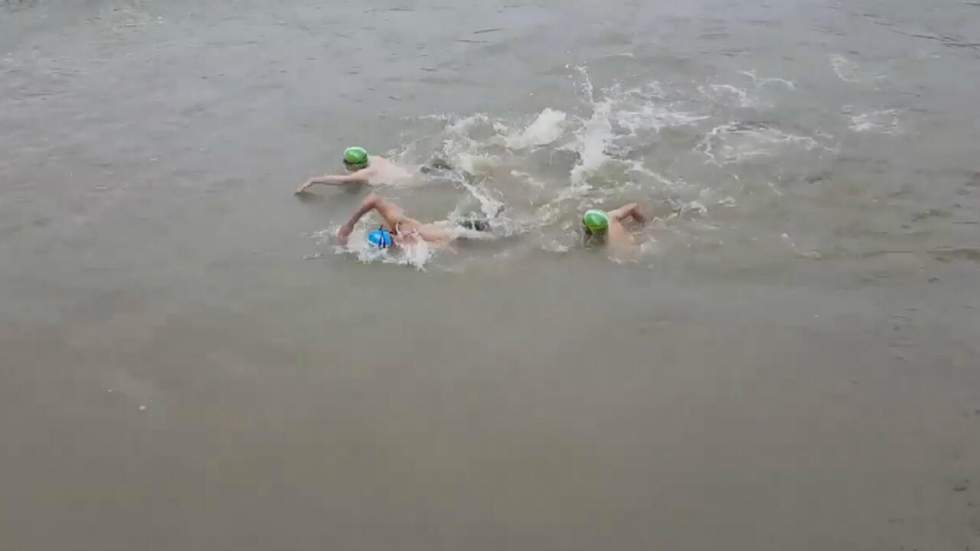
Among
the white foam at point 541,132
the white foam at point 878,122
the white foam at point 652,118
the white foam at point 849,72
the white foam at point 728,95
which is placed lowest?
the white foam at point 541,132

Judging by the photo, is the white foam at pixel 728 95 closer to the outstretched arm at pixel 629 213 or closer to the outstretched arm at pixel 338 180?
the outstretched arm at pixel 629 213

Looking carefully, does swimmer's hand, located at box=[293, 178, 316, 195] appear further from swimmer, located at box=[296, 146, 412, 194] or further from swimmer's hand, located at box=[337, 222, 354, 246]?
swimmer's hand, located at box=[337, 222, 354, 246]

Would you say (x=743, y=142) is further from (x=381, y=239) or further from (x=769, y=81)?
(x=381, y=239)

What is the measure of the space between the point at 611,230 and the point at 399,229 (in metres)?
1.72

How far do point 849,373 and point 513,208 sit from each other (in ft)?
10.3

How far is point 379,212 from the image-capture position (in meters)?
7.21

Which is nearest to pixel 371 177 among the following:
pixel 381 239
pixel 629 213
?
pixel 381 239

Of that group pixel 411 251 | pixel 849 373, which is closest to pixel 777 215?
pixel 849 373

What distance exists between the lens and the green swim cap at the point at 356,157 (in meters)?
8.00

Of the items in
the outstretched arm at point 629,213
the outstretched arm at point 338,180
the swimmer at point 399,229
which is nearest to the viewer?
the swimmer at point 399,229

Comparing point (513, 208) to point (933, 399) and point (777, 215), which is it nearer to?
point (777, 215)

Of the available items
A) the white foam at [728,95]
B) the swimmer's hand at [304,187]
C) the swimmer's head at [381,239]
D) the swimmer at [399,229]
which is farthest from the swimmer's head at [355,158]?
the white foam at [728,95]

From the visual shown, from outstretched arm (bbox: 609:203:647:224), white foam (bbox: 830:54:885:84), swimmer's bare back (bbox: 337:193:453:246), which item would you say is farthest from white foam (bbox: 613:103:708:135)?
swimmer's bare back (bbox: 337:193:453:246)

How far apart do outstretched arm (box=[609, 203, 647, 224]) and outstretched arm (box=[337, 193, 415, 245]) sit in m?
1.68
